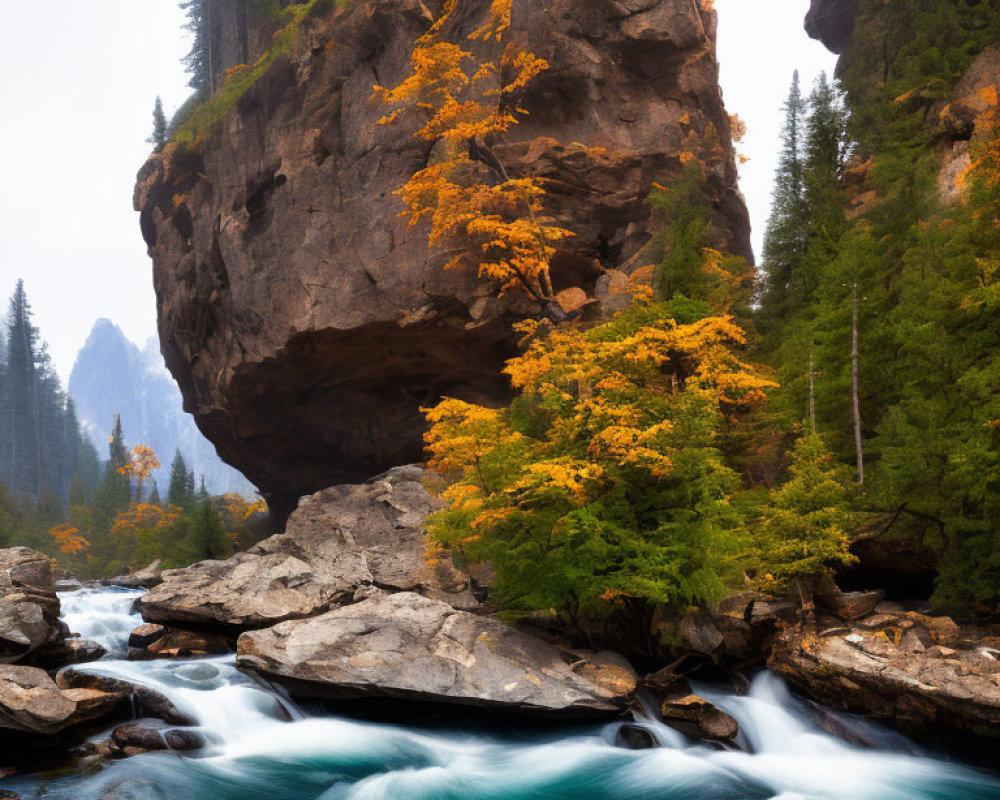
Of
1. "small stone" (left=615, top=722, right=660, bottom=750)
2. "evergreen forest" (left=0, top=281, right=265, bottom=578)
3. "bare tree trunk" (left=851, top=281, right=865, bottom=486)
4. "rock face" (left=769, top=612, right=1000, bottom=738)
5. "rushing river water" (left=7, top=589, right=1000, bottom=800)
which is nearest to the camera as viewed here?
"rushing river water" (left=7, top=589, right=1000, bottom=800)

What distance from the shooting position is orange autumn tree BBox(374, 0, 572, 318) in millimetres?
21750

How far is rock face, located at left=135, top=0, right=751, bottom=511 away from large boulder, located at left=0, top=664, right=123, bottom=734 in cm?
1689

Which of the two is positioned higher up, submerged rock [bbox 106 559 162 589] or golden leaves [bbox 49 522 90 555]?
golden leaves [bbox 49 522 90 555]

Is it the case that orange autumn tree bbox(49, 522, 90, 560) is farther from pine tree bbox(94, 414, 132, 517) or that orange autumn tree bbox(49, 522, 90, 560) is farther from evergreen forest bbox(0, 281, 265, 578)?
pine tree bbox(94, 414, 132, 517)

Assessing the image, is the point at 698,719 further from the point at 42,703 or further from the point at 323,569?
the point at 323,569

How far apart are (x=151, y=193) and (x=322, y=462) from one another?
1829 centimetres

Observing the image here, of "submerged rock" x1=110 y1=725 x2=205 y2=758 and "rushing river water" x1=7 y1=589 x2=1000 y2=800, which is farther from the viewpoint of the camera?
"submerged rock" x1=110 y1=725 x2=205 y2=758

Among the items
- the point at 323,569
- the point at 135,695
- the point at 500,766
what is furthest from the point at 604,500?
the point at 323,569

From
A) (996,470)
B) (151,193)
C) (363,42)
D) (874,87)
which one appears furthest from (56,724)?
(874,87)

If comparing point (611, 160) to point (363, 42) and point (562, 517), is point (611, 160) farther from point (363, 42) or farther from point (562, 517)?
point (562, 517)

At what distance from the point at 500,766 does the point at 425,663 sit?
2.20m

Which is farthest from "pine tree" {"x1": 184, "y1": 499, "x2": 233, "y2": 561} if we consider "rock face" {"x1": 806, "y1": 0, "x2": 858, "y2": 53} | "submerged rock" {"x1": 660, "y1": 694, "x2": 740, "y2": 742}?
"rock face" {"x1": 806, "y1": 0, "x2": 858, "y2": 53}

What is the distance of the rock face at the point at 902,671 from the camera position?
923 centimetres

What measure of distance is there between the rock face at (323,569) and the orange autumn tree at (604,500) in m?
4.79
